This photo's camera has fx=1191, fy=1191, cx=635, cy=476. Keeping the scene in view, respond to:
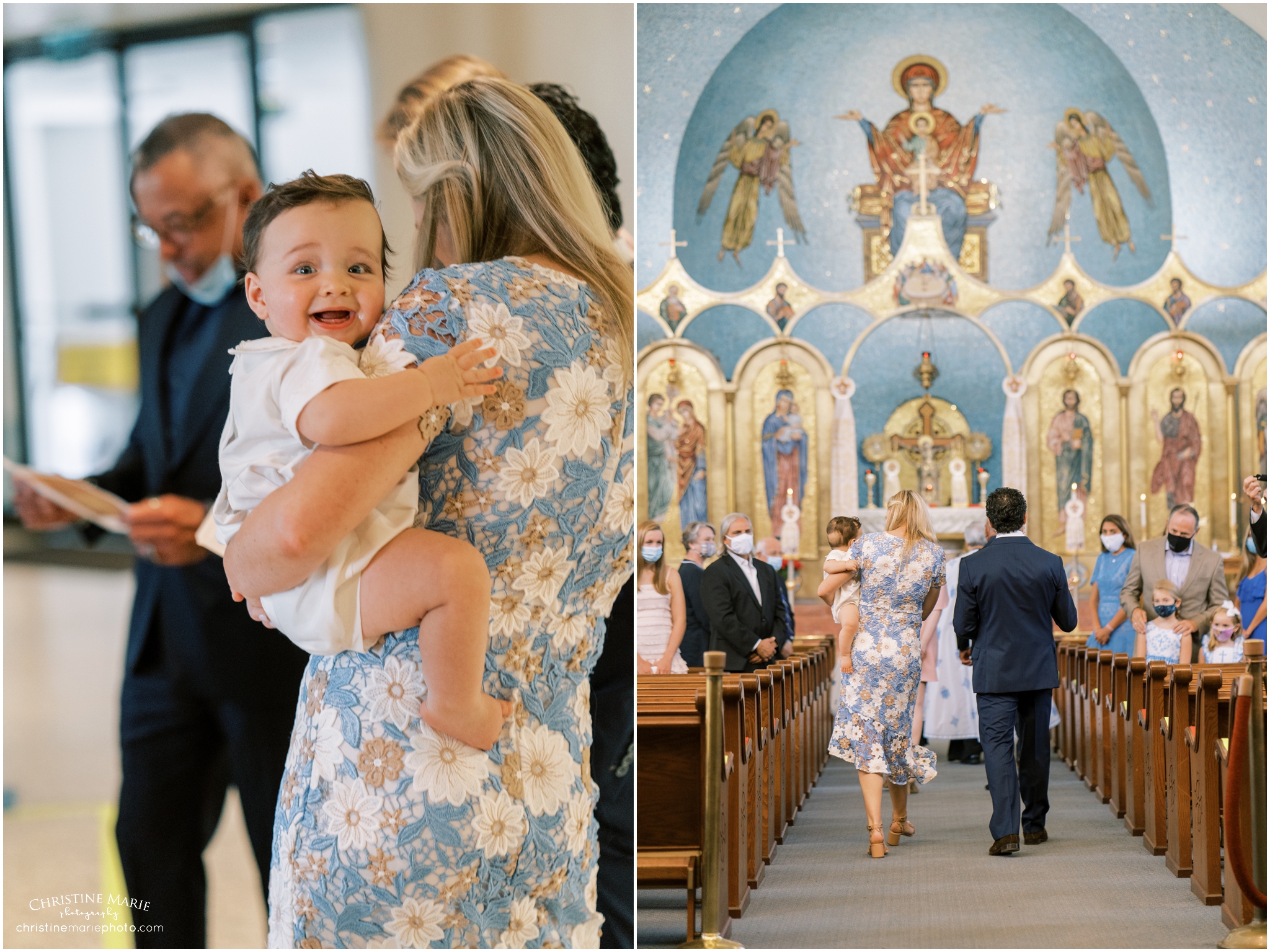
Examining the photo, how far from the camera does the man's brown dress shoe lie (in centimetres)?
391

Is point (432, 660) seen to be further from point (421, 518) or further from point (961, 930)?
point (961, 930)

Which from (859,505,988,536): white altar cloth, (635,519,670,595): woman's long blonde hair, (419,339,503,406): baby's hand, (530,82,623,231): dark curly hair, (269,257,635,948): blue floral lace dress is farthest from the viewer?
(859,505,988,536): white altar cloth

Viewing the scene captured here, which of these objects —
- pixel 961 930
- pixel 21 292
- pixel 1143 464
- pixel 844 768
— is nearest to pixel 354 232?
pixel 21 292

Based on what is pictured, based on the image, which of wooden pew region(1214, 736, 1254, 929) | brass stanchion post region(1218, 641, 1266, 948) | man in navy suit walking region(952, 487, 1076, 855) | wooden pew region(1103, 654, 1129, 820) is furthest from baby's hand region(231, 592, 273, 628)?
wooden pew region(1103, 654, 1129, 820)

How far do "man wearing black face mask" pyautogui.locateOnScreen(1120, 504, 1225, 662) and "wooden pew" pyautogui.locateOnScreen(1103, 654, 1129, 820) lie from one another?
197 millimetres

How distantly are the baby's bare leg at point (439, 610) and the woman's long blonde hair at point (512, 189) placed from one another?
0.47 metres

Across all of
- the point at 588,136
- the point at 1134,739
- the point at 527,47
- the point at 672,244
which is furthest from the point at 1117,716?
the point at 527,47

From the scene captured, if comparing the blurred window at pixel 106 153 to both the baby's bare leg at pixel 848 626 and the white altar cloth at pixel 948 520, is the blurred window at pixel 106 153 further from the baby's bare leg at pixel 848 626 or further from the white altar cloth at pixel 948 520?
the white altar cloth at pixel 948 520

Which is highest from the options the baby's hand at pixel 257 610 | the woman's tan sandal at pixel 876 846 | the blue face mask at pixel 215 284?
the blue face mask at pixel 215 284

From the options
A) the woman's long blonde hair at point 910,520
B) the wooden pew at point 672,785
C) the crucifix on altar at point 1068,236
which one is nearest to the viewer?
the wooden pew at point 672,785

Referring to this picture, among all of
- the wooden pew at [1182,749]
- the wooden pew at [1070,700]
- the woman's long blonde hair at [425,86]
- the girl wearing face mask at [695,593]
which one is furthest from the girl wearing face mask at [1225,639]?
the woman's long blonde hair at [425,86]

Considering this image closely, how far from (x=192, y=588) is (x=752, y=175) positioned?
379 centimetres

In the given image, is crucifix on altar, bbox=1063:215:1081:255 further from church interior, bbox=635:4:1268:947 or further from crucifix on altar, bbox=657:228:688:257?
crucifix on altar, bbox=657:228:688:257

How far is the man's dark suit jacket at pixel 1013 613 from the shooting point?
14.6 feet
